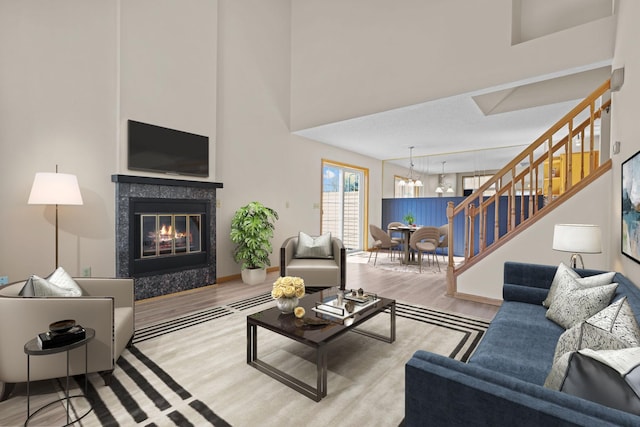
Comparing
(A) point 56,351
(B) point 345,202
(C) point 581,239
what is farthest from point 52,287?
(B) point 345,202

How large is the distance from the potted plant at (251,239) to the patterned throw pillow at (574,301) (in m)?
3.75

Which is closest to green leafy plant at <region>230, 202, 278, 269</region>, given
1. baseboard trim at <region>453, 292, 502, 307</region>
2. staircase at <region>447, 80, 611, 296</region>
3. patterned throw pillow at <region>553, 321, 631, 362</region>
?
staircase at <region>447, 80, 611, 296</region>

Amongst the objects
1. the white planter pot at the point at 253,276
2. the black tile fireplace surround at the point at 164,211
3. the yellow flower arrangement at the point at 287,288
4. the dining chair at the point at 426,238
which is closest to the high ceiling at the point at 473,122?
the dining chair at the point at 426,238

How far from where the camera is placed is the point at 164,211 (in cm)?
426

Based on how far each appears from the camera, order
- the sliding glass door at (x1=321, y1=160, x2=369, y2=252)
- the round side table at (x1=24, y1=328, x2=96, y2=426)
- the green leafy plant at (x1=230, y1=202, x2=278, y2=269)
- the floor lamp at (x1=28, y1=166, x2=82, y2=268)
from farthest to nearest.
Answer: the sliding glass door at (x1=321, y1=160, x2=369, y2=252)
the green leafy plant at (x1=230, y1=202, x2=278, y2=269)
the floor lamp at (x1=28, y1=166, x2=82, y2=268)
the round side table at (x1=24, y1=328, x2=96, y2=426)

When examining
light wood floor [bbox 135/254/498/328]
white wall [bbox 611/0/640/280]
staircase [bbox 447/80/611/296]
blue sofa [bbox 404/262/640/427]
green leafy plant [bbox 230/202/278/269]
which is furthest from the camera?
green leafy plant [bbox 230/202/278/269]

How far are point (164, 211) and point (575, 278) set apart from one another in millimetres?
4558

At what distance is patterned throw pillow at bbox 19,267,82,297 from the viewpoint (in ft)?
6.66

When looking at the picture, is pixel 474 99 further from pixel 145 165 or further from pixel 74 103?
pixel 74 103

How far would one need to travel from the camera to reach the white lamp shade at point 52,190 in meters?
2.96

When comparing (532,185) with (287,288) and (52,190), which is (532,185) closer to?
(287,288)

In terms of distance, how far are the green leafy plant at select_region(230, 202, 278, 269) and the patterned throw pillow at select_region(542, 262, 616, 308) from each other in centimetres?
369

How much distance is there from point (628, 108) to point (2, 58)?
580cm

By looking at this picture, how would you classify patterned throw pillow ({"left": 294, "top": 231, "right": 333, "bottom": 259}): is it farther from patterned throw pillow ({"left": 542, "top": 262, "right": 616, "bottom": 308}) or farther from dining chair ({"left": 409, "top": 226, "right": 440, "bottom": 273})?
patterned throw pillow ({"left": 542, "top": 262, "right": 616, "bottom": 308})
